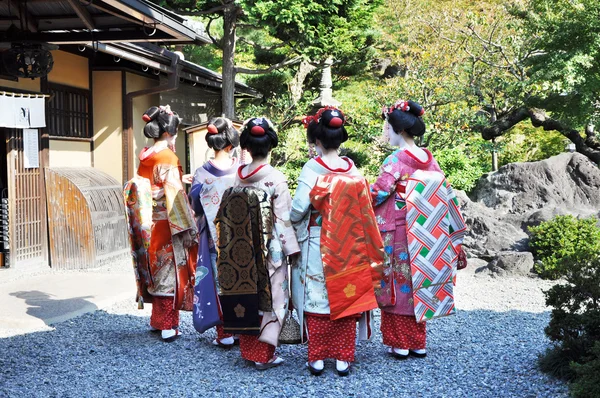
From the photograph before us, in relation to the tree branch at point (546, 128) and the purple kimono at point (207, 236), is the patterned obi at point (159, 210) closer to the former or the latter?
the purple kimono at point (207, 236)

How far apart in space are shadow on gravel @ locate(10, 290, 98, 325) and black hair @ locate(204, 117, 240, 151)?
240 centimetres

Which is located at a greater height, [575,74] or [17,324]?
[575,74]

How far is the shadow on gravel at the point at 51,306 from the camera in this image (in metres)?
6.11

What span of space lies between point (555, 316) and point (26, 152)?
7.03m

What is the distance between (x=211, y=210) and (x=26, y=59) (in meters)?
3.52

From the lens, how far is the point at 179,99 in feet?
43.4

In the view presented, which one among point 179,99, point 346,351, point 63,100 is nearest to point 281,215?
point 346,351

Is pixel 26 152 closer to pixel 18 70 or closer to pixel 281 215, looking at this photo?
pixel 18 70

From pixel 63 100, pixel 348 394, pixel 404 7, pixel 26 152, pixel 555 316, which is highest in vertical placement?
pixel 404 7

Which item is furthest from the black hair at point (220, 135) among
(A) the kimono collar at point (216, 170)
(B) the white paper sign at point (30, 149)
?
(B) the white paper sign at point (30, 149)

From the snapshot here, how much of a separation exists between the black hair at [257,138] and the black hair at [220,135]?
0.57m

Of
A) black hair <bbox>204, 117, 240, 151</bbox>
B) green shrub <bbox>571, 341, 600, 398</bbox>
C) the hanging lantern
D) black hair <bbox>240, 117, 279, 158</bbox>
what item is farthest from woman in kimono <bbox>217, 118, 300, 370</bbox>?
the hanging lantern

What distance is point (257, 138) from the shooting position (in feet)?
15.3

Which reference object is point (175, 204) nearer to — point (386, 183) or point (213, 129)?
point (213, 129)
